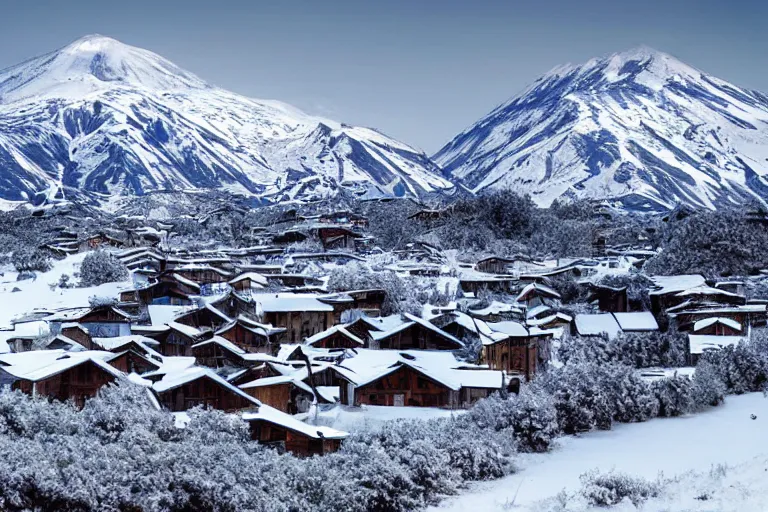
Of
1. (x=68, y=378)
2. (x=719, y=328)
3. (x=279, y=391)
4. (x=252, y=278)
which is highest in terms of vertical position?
(x=252, y=278)

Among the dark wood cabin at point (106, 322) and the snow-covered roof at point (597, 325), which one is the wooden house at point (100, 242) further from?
the snow-covered roof at point (597, 325)

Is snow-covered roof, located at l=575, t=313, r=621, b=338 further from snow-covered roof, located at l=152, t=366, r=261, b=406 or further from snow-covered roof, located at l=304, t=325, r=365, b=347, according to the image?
snow-covered roof, located at l=152, t=366, r=261, b=406

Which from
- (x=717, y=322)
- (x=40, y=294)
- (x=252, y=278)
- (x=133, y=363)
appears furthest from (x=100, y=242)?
(x=717, y=322)

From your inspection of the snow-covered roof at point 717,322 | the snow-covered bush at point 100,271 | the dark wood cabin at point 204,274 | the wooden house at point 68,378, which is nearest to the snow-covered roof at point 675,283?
the snow-covered roof at point 717,322

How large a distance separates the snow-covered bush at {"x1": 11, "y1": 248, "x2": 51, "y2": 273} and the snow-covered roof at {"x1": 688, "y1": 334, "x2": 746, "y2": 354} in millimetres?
35374

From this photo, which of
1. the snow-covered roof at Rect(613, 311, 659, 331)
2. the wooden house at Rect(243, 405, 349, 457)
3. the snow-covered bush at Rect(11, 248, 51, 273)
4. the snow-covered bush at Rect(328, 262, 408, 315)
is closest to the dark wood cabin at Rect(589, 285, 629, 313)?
the snow-covered roof at Rect(613, 311, 659, 331)

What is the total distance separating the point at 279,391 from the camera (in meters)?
30.1

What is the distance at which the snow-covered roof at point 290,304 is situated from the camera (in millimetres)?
43188

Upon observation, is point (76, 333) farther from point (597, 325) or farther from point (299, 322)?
point (597, 325)

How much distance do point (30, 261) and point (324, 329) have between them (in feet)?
74.9

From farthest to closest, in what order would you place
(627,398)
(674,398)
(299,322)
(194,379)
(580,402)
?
1. (299,322)
2. (674,398)
3. (627,398)
4. (580,402)
5. (194,379)

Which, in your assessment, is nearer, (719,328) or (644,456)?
(644,456)

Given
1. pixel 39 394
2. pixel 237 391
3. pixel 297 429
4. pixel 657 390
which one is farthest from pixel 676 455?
pixel 39 394

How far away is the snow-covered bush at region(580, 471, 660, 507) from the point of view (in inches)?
781
